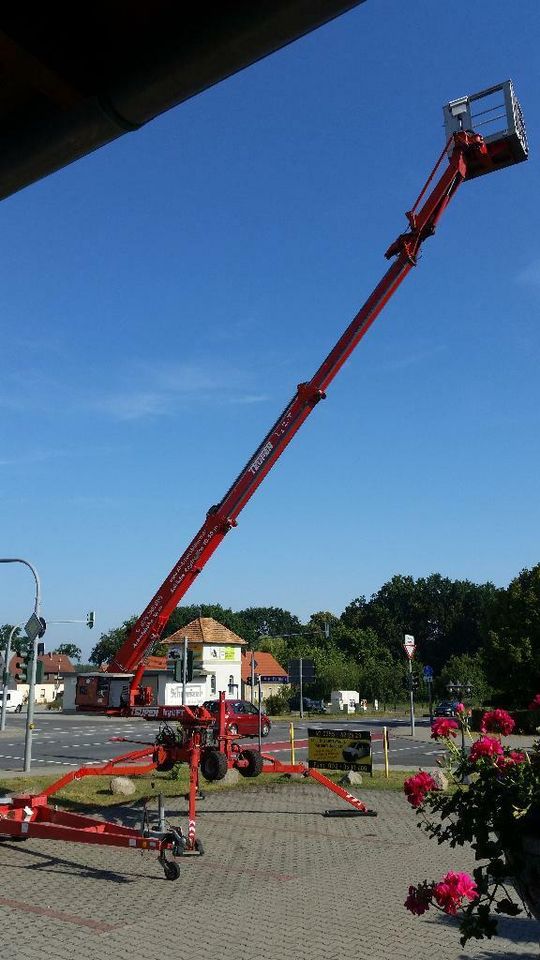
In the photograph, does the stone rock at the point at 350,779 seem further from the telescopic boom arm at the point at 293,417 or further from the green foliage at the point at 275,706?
the green foliage at the point at 275,706

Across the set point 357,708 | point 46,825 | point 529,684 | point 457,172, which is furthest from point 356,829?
point 357,708

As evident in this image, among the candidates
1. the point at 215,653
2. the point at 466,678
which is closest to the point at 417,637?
the point at 466,678

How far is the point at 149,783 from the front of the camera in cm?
1842

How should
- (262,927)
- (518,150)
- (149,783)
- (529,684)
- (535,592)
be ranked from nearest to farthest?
1. (262,927)
2. (518,150)
3. (149,783)
4. (529,684)
5. (535,592)

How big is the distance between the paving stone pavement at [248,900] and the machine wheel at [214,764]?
1379 millimetres

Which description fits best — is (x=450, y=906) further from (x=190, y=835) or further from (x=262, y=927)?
(x=190, y=835)

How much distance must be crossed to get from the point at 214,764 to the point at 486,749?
37.7 feet

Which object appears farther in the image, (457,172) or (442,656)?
(442,656)

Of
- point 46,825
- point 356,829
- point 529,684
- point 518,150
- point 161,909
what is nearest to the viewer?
point 161,909

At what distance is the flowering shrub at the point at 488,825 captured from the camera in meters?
3.84

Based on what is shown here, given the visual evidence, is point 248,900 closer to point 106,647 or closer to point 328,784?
point 328,784

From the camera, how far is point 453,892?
398 cm

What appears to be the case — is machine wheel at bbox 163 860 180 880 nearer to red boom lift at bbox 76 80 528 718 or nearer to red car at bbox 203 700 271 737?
red boom lift at bbox 76 80 528 718

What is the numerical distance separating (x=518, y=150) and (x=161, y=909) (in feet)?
52.3
